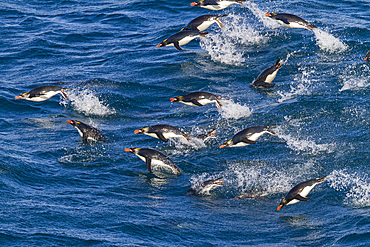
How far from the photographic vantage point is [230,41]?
1884cm

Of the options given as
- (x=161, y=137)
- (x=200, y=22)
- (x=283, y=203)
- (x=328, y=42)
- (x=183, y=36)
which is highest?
(x=200, y=22)

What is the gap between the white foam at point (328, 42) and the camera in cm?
1744

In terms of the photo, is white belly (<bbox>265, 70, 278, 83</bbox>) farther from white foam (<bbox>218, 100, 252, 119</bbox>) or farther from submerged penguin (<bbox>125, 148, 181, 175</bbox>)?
submerged penguin (<bbox>125, 148, 181, 175</bbox>)

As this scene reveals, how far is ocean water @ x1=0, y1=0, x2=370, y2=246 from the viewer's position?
9234mm

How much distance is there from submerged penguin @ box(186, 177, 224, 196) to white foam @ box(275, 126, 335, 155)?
8.75 feet

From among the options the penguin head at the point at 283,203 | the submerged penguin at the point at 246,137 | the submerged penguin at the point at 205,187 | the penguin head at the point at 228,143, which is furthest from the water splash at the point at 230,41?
the penguin head at the point at 283,203

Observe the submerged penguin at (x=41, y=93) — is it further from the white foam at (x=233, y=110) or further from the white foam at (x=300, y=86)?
the white foam at (x=300, y=86)

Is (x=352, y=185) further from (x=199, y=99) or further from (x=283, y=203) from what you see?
(x=199, y=99)

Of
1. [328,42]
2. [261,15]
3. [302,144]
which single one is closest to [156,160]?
[302,144]

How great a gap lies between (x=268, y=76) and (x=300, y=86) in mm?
961

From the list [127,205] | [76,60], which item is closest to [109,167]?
[127,205]

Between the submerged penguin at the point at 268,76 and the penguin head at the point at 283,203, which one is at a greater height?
the submerged penguin at the point at 268,76

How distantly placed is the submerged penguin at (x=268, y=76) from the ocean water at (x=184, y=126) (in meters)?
0.27

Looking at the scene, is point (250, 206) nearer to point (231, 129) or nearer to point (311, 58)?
point (231, 129)
